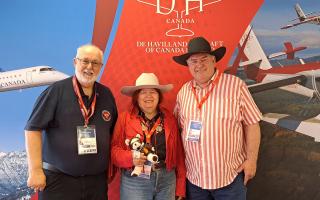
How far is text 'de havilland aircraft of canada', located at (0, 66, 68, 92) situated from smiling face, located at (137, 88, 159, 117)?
0.91m

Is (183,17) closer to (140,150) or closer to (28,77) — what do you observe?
(140,150)

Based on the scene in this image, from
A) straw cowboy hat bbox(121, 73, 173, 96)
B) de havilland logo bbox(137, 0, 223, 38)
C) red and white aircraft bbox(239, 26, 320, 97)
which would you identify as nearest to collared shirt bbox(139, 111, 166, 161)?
straw cowboy hat bbox(121, 73, 173, 96)

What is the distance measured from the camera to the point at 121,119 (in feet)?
7.15

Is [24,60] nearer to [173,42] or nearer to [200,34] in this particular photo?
[173,42]

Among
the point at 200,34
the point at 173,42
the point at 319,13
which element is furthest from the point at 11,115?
the point at 319,13

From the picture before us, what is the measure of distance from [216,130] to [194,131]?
0.45 feet

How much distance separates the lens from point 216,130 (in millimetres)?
2078

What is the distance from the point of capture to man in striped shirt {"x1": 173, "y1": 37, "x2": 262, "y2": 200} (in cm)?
209

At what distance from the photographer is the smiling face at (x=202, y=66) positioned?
2145mm

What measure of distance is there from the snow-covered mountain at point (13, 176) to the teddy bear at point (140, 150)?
1301 millimetres

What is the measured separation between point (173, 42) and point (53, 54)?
1.02 metres

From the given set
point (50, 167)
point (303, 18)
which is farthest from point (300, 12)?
point (50, 167)

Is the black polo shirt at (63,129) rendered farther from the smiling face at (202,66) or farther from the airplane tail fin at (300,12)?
the airplane tail fin at (300,12)

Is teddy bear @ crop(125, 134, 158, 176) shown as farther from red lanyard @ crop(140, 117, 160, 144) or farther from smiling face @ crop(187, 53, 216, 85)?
smiling face @ crop(187, 53, 216, 85)
